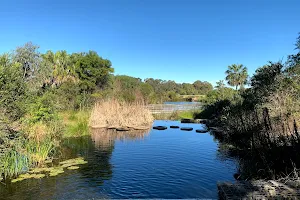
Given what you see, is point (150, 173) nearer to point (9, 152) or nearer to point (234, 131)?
point (9, 152)

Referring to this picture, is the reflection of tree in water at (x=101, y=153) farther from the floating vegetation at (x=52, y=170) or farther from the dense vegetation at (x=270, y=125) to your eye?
the dense vegetation at (x=270, y=125)

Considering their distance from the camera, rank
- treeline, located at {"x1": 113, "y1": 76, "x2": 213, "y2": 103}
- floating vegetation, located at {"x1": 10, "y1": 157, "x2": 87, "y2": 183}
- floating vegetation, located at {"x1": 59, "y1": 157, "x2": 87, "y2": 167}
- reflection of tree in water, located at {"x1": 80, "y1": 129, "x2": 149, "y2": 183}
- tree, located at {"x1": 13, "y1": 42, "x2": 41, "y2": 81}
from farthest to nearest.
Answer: treeline, located at {"x1": 113, "y1": 76, "x2": 213, "y2": 103} < tree, located at {"x1": 13, "y1": 42, "x2": 41, "y2": 81} < floating vegetation, located at {"x1": 59, "y1": 157, "x2": 87, "y2": 167} < reflection of tree in water, located at {"x1": 80, "y1": 129, "x2": 149, "y2": 183} < floating vegetation, located at {"x1": 10, "y1": 157, "x2": 87, "y2": 183}

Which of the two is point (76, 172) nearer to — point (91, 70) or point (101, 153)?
point (101, 153)

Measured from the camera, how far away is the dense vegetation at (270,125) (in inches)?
201

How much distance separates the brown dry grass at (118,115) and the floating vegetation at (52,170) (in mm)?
7223

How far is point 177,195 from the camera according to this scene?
5406mm

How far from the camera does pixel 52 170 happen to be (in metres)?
7.00

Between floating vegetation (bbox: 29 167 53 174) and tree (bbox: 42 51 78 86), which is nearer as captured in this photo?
floating vegetation (bbox: 29 167 53 174)

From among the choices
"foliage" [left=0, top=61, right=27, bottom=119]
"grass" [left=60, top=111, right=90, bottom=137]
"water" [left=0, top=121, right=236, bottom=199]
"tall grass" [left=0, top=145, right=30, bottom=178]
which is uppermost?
"foliage" [left=0, top=61, right=27, bottom=119]

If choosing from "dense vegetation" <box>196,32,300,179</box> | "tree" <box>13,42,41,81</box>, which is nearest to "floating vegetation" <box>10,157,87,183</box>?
"dense vegetation" <box>196,32,300,179</box>

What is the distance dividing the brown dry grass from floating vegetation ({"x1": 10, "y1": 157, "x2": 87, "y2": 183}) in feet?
23.7

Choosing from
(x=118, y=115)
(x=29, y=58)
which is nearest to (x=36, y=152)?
(x=118, y=115)

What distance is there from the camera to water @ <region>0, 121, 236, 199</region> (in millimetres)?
5535

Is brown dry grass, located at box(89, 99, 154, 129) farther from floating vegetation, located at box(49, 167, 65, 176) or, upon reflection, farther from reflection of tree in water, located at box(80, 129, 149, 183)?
floating vegetation, located at box(49, 167, 65, 176)
